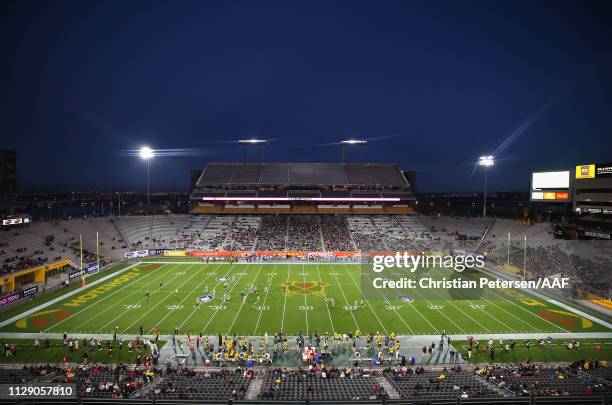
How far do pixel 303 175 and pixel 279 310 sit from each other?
1708 inches

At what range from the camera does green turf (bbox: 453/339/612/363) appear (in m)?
19.5

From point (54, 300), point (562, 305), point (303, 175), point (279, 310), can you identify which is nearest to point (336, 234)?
point (303, 175)

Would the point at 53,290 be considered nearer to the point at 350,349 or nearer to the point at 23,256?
the point at 23,256

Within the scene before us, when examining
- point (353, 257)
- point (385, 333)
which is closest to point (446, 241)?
point (353, 257)

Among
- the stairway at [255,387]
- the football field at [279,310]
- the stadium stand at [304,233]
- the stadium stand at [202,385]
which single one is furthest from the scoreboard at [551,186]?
the stadium stand at [202,385]

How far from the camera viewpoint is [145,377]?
54.4 feet

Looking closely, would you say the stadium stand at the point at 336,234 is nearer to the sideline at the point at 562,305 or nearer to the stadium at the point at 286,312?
the stadium at the point at 286,312

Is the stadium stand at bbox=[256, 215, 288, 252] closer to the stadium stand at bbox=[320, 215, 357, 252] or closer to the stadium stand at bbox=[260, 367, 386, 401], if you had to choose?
the stadium stand at bbox=[320, 215, 357, 252]

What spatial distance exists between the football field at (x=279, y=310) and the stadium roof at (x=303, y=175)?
102ft

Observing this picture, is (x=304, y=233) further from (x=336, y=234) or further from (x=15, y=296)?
(x=15, y=296)

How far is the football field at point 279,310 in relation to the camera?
2395cm

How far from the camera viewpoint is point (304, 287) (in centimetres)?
3388

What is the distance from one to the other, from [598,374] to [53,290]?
3886 cm

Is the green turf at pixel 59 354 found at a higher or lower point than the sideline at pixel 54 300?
higher
